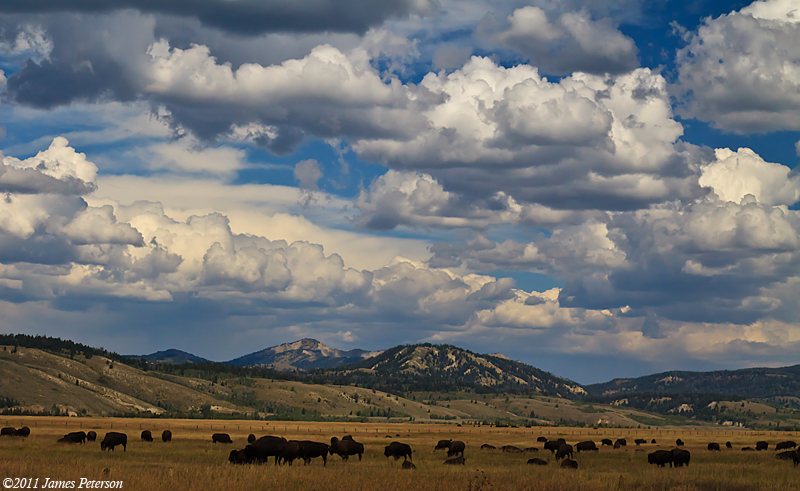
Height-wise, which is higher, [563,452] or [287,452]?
[287,452]

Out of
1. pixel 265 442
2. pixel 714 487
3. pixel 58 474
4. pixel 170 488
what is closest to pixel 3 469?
pixel 58 474

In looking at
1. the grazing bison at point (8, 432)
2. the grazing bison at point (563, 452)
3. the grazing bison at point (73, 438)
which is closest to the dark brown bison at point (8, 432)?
the grazing bison at point (8, 432)

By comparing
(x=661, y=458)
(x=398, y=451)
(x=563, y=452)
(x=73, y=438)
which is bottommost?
(x=563, y=452)

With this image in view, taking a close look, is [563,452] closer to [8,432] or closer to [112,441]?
[112,441]

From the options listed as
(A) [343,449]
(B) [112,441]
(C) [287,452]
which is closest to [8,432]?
(B) [112,441]

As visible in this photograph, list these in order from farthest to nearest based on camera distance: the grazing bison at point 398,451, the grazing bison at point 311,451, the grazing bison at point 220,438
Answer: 1. the grazing bison at point 220,438
2. the grazing bison at point 398,451
3. the grazing bison at point 311,451

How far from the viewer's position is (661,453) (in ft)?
174

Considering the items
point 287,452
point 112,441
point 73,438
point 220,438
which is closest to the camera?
point 287,452

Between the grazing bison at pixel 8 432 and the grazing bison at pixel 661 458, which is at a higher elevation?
the grazing bison at pixel 661 458

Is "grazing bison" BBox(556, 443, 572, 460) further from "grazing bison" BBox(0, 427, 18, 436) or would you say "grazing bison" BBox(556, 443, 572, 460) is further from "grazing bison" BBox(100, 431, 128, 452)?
"grazing bison" BBox(0, 427, 18, 436)

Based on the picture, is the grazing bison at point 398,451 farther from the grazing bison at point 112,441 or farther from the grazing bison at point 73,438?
the grazing bison at point 73,438

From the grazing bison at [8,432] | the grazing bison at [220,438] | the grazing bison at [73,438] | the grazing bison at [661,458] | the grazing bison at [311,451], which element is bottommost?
the grazing bison at [220,438]

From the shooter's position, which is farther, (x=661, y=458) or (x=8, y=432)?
(x=8, y=432)

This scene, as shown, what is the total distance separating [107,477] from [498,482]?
60.4 feet
